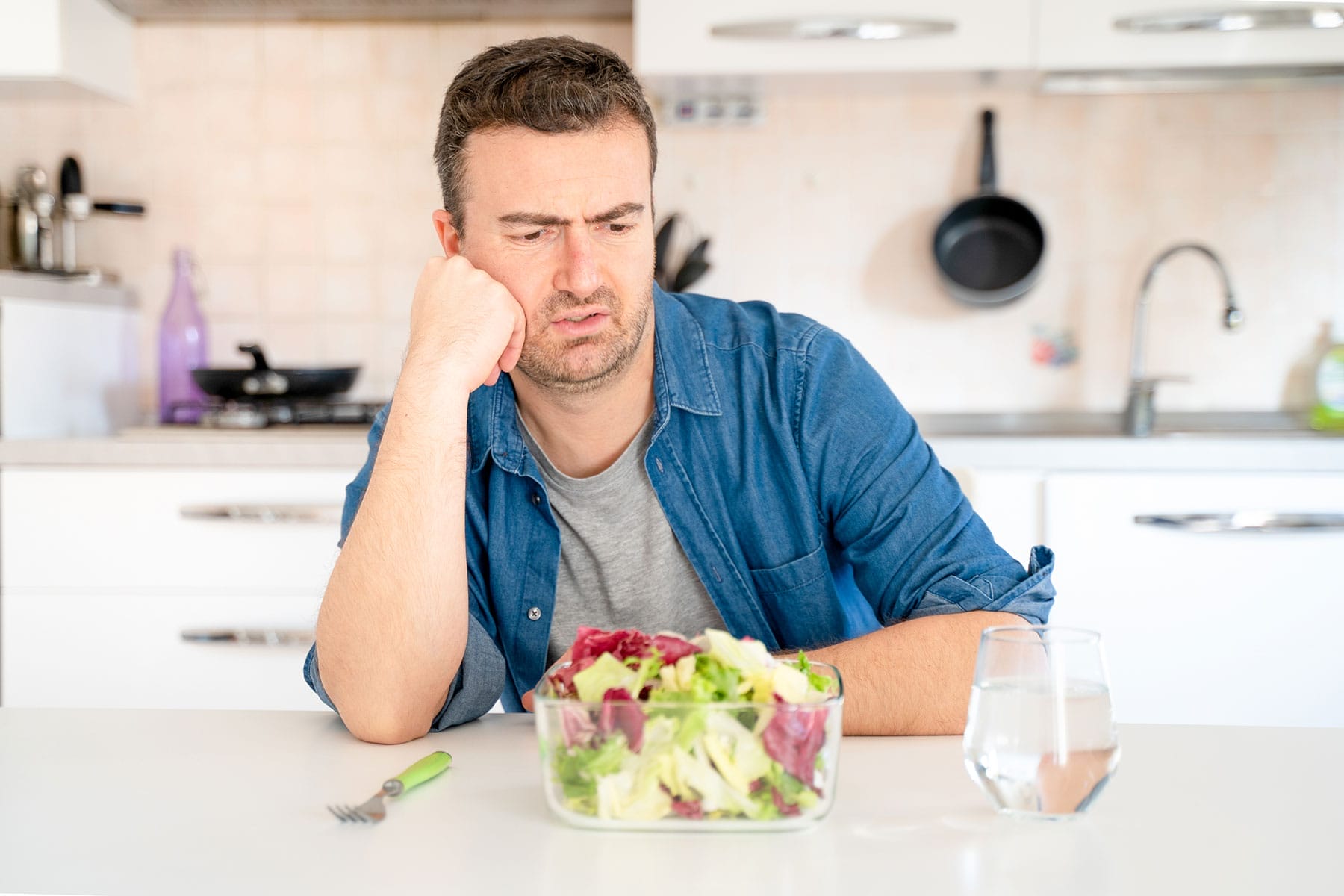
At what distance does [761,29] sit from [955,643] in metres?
1.73

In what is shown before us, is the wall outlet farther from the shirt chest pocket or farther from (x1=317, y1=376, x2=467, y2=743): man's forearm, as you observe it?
(x1=317, y1=376, x2=467, y2=743): man's forearm

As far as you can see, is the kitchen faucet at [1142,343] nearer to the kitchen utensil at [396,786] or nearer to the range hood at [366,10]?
the range hood at [366,10]

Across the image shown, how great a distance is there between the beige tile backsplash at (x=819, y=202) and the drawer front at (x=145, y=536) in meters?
0.65

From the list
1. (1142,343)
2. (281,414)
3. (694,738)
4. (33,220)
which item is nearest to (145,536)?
(281,414)

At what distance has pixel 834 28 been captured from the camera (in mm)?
2480

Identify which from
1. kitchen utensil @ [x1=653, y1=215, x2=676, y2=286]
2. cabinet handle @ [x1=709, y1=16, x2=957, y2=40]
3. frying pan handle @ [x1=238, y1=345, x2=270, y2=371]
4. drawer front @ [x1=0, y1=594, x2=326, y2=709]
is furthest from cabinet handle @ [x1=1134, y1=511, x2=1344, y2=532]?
frying pan handle @ [x1=238, y1=345, x2=270, y2=371]

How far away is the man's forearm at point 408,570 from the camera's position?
108 centimetres

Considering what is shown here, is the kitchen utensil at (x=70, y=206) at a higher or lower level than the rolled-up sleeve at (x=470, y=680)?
higher

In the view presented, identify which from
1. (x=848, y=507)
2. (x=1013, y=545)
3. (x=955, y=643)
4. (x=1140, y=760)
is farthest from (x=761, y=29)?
(x=1140, y=760)

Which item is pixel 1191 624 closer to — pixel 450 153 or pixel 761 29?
pixel 761 29

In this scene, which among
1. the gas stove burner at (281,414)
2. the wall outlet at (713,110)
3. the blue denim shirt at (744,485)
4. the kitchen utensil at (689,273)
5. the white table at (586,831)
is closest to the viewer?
the white table at (586,831)

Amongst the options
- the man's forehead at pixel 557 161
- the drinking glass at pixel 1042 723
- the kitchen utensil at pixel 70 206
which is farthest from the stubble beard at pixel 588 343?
the kitchen utensil at pixel 70 206

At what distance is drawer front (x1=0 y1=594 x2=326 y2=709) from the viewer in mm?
2414

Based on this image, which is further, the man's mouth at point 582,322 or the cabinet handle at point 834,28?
the cabinet handle at point 834,28
